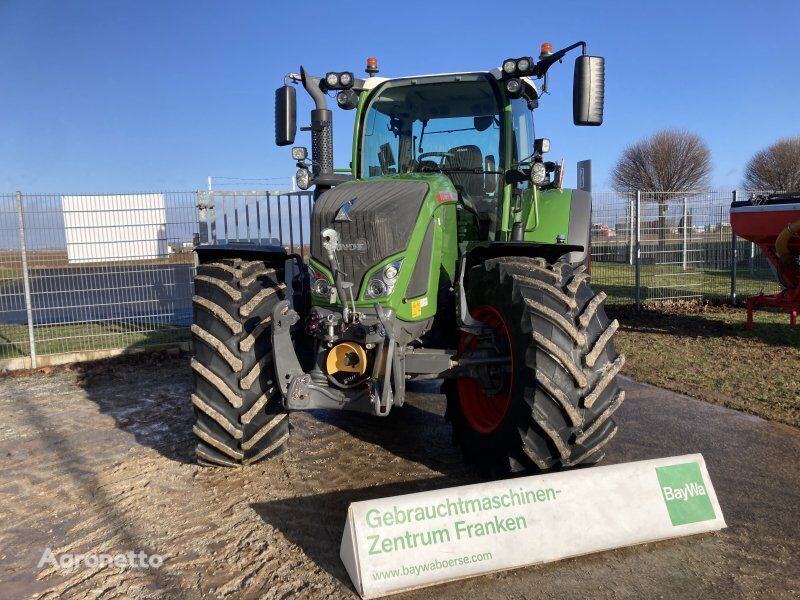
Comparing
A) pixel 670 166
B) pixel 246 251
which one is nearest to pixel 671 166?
pixel 670 166

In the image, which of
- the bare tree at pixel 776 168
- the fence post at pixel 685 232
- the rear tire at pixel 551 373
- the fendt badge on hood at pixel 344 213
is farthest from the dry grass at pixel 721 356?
the bare tree at pixel 776 168

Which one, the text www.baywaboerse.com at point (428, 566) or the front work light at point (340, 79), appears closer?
the text www.baywaboerse.com at point (428, 566)

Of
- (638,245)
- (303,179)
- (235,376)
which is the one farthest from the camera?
(638,245)

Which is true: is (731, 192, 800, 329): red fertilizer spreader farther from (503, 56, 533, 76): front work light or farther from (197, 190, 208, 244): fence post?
(197, 190, 208, 244): fence post

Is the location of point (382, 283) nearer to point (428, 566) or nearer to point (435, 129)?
point (428, 566)

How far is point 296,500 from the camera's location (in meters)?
3.59

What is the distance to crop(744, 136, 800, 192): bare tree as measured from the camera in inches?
1104

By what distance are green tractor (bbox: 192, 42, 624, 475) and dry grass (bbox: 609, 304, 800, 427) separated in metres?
2.78

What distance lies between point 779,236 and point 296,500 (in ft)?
24.4

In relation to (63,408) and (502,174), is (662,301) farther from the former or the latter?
Answer: (63,408)

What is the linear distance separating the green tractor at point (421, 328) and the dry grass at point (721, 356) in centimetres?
278

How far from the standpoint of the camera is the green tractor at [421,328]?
3.26 m

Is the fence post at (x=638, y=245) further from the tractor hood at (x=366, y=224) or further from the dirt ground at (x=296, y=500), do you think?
the tractor hood at (x=366, y=224)

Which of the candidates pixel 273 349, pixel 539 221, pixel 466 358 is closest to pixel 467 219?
pixel 539 221
